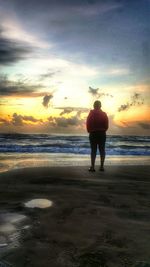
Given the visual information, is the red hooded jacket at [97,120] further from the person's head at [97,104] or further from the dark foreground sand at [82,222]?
the dark foreground sand at [82,222]

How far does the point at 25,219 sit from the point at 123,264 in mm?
1778

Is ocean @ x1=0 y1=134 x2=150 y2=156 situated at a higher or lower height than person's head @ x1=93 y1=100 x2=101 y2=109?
lower

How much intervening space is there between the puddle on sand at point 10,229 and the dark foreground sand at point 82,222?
0.08m

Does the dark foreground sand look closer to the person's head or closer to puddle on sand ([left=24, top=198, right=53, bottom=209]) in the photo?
puddle on sand ([left=24, top=198, right=53, bottom=209])

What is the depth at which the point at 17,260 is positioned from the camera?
126 inches

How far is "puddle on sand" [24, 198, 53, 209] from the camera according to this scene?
5.45 m

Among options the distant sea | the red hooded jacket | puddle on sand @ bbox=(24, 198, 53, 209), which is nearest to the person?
the red hooded jacket

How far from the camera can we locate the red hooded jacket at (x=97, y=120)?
10.4 meters

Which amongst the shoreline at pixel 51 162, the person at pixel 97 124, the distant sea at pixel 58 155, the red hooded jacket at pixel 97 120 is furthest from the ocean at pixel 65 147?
the red hooded jacket at pixel 97 120

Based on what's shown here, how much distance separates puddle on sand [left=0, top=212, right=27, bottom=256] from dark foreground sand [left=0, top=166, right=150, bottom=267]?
0.08 metres

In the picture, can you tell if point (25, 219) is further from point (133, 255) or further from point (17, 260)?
point (133, 255)

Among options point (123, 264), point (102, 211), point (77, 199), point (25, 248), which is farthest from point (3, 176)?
point (123, 264)

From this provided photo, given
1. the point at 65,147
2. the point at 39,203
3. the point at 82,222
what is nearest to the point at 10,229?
the point at 82,222

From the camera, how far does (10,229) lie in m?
4.14
